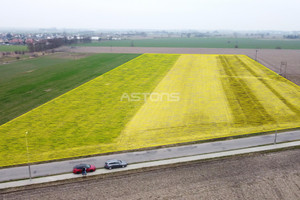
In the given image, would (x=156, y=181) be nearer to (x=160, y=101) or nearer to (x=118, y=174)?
(x=118, y=174)

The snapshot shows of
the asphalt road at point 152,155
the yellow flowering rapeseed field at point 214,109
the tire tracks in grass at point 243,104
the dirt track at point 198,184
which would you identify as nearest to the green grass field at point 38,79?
the asphalt road at point 152,155

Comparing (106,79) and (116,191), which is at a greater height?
(106,79)

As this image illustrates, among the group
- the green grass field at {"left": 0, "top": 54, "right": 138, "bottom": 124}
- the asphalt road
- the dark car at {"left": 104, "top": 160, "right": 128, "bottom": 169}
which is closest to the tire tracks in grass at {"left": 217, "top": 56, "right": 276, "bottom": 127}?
the asphalt road

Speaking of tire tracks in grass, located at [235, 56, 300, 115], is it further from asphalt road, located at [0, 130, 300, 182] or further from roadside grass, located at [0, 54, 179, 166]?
roadside grass, located at [0, 54, 179, 166]

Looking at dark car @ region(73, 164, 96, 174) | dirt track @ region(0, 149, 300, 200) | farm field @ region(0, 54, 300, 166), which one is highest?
farm field @ region(0, 54, 300, 166)

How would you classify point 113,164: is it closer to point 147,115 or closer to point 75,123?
point 75,123

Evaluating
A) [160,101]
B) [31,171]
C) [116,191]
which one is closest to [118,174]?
[116,191]
